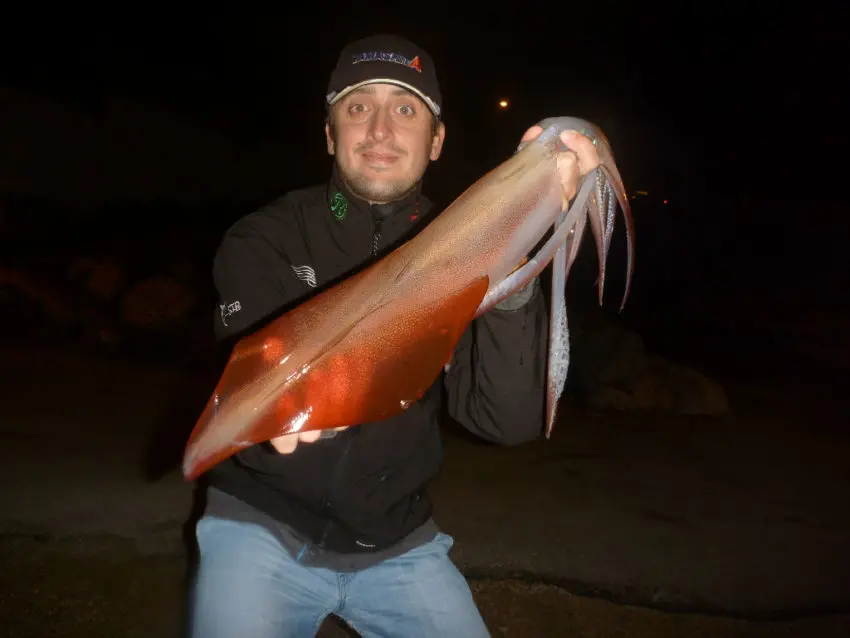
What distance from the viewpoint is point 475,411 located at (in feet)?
7.97

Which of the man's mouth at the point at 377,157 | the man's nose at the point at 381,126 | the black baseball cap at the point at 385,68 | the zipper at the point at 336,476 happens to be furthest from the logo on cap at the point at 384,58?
the zipper at the point at 336,476

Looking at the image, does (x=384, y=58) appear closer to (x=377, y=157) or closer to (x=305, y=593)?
(x=377, y=157)

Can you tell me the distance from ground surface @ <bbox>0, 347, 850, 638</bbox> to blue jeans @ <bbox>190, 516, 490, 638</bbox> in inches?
45.7

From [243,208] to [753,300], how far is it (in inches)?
595

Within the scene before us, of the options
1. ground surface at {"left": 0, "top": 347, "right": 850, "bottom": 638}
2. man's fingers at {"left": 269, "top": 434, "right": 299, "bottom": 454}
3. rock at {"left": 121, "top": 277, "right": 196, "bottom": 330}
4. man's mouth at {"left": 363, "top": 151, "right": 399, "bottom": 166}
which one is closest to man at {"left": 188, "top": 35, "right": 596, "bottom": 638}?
man's mouth at {"left": 363, "top": 151, "right": 399, "bottom": 166}

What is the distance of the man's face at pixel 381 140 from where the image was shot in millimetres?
2529

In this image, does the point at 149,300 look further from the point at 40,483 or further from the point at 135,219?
the point at 40,483

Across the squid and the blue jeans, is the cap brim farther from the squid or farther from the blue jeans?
the blue jeans

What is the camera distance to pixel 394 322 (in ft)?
5.30

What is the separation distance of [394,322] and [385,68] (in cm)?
139

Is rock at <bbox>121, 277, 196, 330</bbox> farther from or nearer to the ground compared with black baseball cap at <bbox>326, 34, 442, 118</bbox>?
nearer to the ground

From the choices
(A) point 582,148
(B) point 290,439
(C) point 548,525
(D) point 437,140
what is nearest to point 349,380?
(B) point 290,439

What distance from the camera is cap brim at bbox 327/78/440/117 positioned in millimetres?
2551

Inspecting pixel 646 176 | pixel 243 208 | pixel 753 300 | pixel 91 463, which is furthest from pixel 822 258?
pixel 91 463
